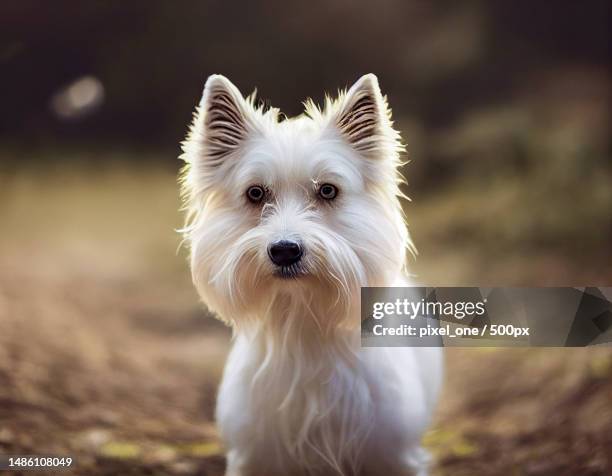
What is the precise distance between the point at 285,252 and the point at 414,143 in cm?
92

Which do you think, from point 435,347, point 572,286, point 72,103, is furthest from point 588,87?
point 72,103

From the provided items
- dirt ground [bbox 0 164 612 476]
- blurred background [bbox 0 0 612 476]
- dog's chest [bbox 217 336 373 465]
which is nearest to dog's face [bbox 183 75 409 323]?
dog's chest [bbox 217 336 373 465]

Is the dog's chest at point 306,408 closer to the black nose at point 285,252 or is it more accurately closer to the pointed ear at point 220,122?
the black nose at point 285,252

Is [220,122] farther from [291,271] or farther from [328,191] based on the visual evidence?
[291,271]

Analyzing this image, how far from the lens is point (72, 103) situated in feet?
7.36

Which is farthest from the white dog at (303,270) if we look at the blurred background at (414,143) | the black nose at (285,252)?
the blurred background at (414,143)

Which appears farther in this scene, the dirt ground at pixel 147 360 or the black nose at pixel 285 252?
the dirt ground at pixel 147 360

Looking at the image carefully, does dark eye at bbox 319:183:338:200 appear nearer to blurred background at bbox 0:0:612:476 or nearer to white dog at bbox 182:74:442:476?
white dog at bbox 182:74:442:476

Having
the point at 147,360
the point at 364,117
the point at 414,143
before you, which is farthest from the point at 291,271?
the point at 147,360

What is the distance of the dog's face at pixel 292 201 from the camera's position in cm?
167

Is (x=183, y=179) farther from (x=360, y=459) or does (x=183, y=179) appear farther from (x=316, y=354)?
(x=360, y=459)

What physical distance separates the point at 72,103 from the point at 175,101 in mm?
307

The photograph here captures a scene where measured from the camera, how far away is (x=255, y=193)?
68.8 inches

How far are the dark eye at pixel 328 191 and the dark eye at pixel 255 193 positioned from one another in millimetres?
135
